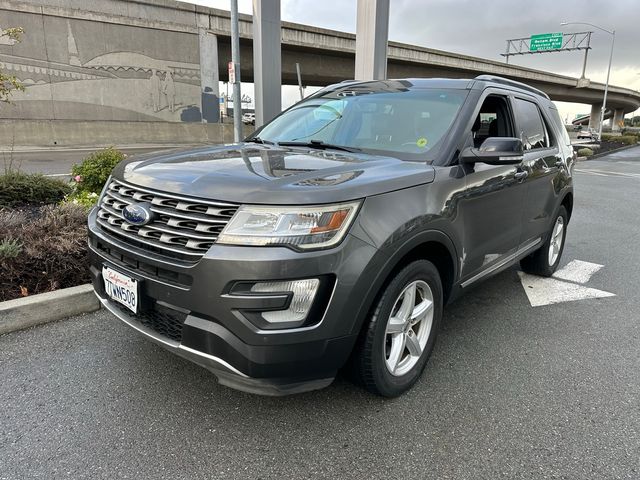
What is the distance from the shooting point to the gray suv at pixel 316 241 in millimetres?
2021

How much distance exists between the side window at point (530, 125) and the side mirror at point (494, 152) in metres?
1.09

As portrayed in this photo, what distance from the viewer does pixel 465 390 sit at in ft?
9.12

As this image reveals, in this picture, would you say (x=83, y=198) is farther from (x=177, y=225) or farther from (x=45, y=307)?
(x=177, y=225)

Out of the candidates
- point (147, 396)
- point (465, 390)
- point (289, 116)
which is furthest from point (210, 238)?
point (289, 116)

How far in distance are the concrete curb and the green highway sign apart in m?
56.9

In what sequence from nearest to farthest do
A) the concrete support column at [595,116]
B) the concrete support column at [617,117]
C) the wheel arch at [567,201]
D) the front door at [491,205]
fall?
the front door at [491,205] < the wheel arch at [567,201] < the concrete support column at [595,116] < the concrete support column at [617,117]

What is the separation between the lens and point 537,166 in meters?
3.93

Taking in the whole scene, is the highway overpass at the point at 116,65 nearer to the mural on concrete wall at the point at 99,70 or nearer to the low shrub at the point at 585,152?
the mural on concrete wall at the point at 99,70

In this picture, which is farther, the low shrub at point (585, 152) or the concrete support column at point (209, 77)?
the low shrub at point (585, 152)

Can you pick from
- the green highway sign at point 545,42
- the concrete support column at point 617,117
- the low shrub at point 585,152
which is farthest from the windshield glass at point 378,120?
the concrete support column at point 617,117

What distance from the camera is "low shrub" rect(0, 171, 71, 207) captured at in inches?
202

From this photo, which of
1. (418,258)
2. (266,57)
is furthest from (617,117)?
(418,258)

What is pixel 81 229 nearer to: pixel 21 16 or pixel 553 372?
pixel 553 372

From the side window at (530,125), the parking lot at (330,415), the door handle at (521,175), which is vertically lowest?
the parking lot at (330,415)
